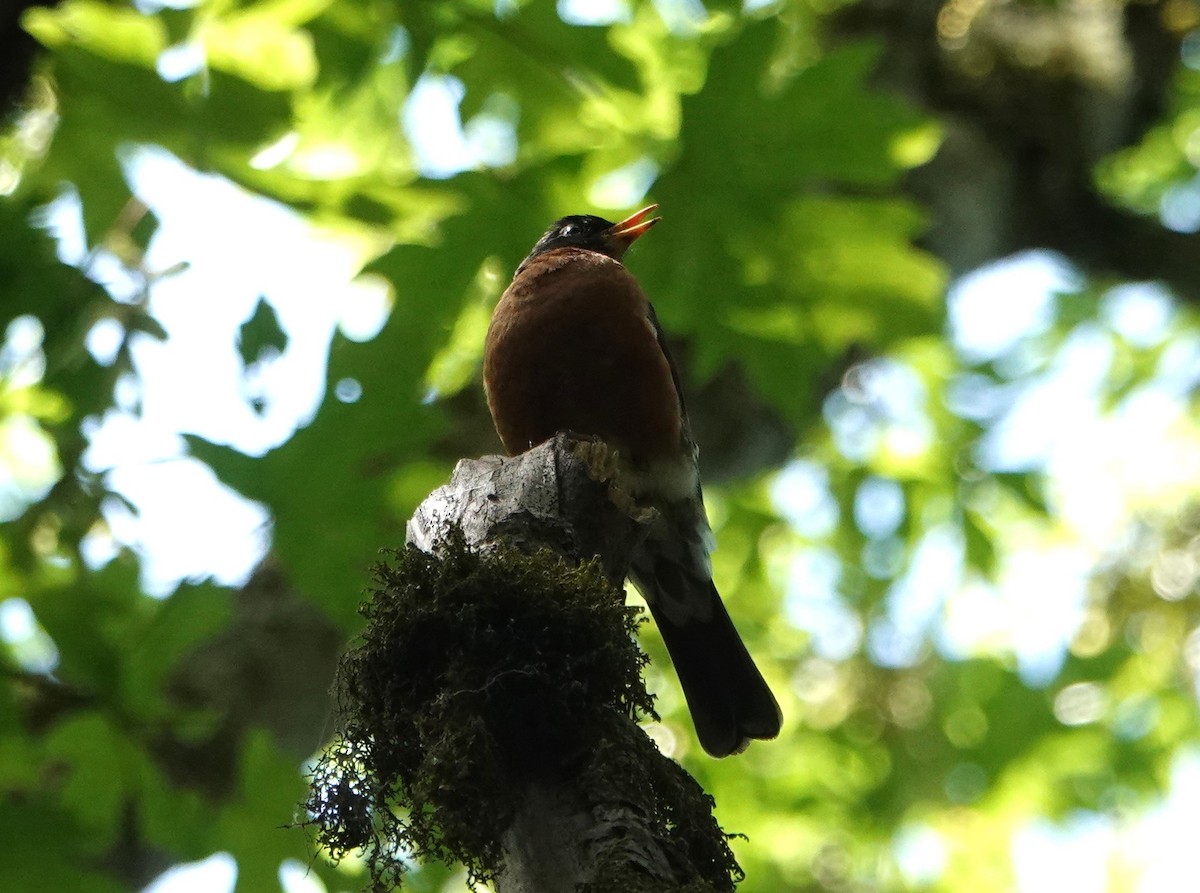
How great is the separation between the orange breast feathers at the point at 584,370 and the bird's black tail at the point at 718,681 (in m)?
0.55

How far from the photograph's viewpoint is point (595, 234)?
15.0 feet

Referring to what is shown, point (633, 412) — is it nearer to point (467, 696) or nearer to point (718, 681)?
point (718, 681)

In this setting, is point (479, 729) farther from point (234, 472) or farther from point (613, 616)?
point (234, 472)

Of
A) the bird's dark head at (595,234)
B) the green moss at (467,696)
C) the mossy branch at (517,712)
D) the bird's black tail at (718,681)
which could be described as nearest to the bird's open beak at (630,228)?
the bird's dark head at (595,234)

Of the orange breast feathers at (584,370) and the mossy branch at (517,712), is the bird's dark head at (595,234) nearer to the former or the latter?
the orange breast feathers at (584,370)

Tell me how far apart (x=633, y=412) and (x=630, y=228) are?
2.86ft

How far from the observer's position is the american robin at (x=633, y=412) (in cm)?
383

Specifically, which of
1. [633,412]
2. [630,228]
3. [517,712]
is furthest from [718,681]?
[517,712]

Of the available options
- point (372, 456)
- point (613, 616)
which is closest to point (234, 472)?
point (372, 456)

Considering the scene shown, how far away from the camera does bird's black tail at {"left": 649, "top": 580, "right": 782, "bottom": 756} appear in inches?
142

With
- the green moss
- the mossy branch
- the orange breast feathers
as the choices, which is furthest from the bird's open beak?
the green moss

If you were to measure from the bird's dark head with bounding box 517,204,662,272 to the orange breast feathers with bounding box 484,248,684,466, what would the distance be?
0.33m

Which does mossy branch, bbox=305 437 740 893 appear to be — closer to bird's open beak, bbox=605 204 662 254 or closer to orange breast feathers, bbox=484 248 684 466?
orange breast feathers, bbox=484 248 684 466

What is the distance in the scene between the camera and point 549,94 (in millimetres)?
4039
